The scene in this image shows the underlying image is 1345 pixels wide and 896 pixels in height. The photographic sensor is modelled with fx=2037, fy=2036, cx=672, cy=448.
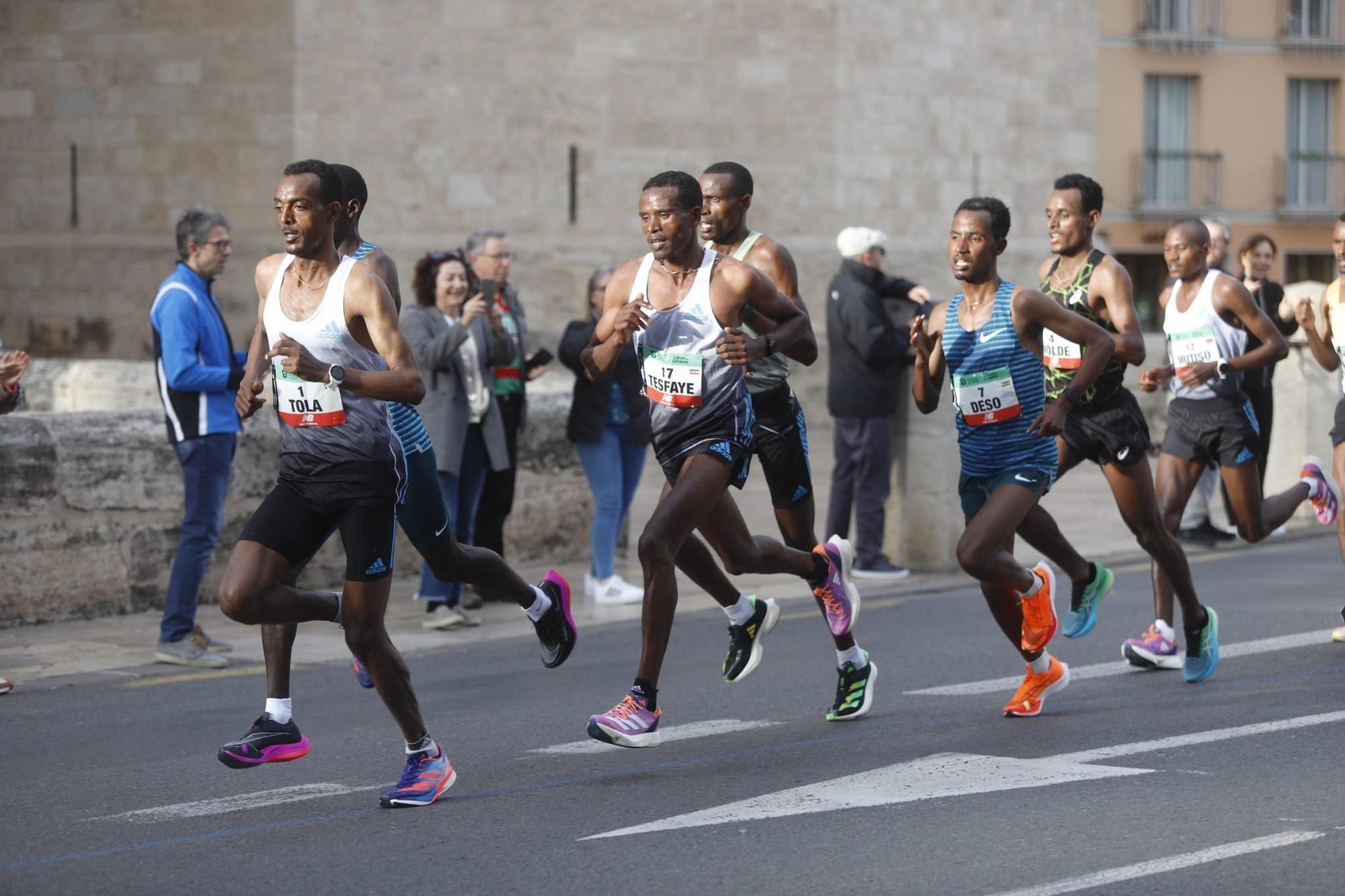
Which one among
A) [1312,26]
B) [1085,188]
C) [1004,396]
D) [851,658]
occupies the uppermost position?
[1312,26]

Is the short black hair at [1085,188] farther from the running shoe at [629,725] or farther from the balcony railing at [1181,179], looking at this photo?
the balcony railing at [1181,179]

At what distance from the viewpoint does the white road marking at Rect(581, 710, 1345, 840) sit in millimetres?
6043

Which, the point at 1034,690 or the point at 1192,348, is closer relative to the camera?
the point at 1034,690

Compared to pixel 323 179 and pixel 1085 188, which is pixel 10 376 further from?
pixel 1085 188

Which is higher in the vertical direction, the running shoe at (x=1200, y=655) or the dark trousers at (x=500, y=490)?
the dark trousers at (x=500, y=490)

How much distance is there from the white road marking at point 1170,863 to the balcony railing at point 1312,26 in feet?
127

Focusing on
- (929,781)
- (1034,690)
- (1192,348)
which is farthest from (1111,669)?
(929,781)

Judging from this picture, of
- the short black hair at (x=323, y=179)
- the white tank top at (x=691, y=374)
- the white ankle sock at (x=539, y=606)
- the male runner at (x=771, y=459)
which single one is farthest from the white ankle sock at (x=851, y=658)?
the short black hair at (x=323, y=179)

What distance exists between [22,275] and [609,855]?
20.7 metres

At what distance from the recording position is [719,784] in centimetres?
651

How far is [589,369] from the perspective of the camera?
23.4 feet

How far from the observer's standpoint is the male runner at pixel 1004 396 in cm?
747

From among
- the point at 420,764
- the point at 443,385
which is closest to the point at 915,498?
the point at 443,385

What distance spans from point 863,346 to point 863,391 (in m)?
0.28
